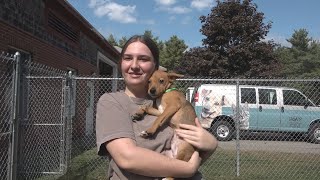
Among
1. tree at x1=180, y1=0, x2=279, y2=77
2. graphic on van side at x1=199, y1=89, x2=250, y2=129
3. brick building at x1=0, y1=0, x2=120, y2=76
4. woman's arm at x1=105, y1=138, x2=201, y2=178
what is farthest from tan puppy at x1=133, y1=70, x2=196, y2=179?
tree at x1=180, y1=0, x2=279, y2=77

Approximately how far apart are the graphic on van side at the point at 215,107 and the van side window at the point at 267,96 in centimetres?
80

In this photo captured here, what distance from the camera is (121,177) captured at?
2.29m

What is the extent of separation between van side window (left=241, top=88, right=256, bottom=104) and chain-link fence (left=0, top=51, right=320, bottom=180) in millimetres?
35

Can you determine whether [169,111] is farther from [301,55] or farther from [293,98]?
[301,55]

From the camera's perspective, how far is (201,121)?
1396cm

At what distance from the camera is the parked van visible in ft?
47.2

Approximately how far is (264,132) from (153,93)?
12.1 metres

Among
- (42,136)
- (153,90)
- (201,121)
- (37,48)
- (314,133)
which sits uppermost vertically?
(37,48)

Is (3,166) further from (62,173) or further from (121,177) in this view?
(121,177)

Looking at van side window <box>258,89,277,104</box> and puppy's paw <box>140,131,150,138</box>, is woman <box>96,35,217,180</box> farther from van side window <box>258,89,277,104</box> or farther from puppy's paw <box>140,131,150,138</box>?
van side window <box>258,89,277,104</box>

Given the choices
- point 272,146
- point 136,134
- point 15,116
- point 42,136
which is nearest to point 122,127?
point 136,134

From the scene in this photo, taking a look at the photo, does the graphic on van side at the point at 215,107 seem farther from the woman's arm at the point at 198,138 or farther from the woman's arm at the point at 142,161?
the woman's arm at the point at 142,161

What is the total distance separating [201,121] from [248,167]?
3930mm

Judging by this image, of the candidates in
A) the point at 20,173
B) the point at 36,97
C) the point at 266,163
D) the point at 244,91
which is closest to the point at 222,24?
the point at 244,91
